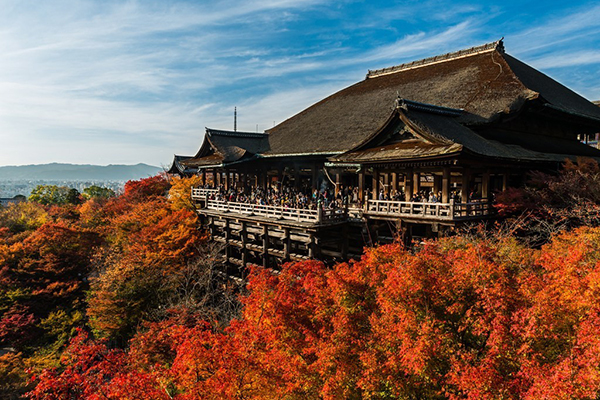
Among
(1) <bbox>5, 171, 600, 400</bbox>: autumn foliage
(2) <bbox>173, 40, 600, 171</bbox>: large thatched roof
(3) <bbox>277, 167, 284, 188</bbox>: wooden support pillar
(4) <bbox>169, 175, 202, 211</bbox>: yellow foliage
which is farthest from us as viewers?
(4) <bbox>169, 175, 202, 211</bbox>: yellow foliage

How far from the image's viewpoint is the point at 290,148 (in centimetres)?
2619

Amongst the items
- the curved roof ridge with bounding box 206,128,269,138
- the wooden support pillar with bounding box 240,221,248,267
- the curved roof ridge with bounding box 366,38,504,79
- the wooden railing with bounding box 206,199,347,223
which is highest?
the curved roof ridge with bounding box 366,38,504,79

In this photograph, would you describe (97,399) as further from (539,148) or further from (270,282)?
(539,148)

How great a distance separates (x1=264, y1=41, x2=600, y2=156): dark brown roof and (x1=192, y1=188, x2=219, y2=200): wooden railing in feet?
17.5

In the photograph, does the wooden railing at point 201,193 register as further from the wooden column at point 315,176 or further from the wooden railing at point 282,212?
the wooden column at point 315,176

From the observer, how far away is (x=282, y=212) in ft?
68.2

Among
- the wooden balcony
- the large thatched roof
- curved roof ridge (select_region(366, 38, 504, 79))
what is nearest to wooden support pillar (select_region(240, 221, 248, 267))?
the wooden balcony

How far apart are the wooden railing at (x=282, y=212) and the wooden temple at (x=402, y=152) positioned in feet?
0.24

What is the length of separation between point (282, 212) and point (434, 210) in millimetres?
8536

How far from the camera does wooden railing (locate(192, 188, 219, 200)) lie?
28344mm

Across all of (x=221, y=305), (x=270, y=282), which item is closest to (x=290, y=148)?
(x=221, y=305)

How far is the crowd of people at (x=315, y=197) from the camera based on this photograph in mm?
18375

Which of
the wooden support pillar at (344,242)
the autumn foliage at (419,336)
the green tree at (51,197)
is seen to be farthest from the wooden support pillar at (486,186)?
the green tree at (51,197)

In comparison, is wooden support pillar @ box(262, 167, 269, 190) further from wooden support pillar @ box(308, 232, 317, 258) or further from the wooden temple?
wooden support pillar @ box(308, 232, 317, 258)
